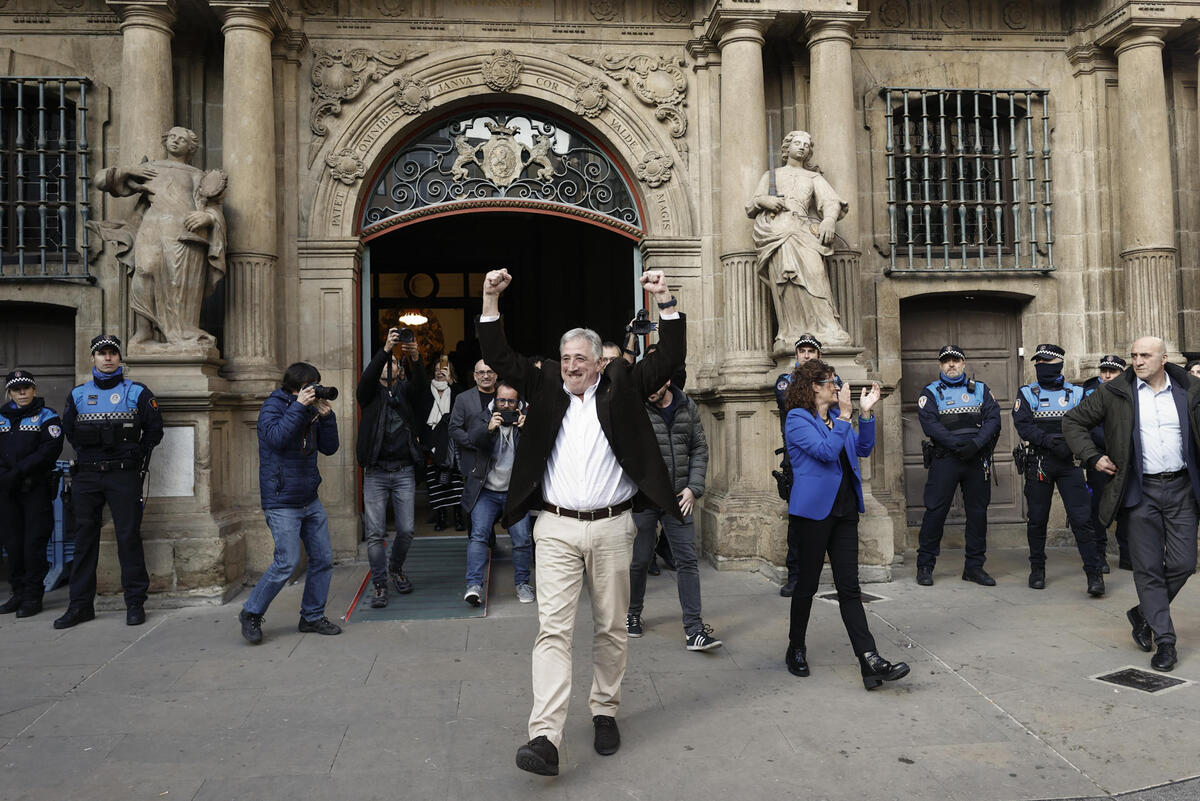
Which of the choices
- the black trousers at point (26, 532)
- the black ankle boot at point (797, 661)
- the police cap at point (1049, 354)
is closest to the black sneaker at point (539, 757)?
the black ankle boot at point (797, 661)

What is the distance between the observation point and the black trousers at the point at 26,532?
23.1ft

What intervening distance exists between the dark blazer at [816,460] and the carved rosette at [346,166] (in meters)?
5.81

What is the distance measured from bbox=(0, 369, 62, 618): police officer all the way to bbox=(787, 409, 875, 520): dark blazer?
581 centimetres

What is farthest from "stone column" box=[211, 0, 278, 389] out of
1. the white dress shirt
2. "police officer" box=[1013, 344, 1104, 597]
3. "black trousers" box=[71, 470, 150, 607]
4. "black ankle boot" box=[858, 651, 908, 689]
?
the white dress shirt

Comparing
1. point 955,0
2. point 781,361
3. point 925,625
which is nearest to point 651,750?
point 925,625

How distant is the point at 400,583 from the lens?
7500 millimetres

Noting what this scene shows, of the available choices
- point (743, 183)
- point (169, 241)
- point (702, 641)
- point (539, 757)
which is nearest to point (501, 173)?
point (743, 183)

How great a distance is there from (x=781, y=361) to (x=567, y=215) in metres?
2.87

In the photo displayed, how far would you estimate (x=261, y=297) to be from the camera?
329 inches

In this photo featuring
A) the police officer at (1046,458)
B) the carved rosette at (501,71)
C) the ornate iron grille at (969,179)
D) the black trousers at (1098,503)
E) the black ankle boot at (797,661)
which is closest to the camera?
the black ankle boot at (797,661)

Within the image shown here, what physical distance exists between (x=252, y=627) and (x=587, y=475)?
128 inches

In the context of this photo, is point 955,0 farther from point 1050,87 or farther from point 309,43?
point 309,43

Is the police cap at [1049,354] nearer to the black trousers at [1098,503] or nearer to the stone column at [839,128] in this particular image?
the black trousers at [1098,503]

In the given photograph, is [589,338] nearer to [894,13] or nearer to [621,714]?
[621,714]
